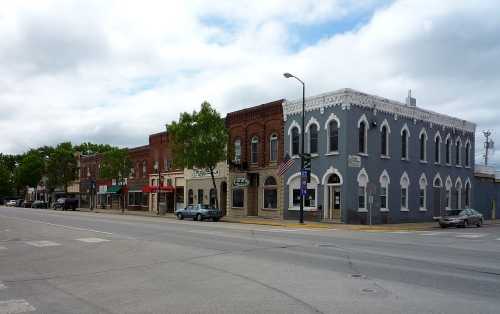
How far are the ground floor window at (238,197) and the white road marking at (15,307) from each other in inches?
1366

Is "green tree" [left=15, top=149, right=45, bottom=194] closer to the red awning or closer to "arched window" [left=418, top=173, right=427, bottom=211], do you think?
the red awning

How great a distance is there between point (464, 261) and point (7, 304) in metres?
11.2

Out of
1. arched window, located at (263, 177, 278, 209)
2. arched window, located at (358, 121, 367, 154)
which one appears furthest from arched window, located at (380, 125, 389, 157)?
arched window, located at (263, 177, 278, 209)

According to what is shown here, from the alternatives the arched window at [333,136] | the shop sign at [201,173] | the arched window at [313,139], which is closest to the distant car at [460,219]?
the arched window at [333,136]

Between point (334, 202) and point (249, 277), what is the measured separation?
2500 centimetres

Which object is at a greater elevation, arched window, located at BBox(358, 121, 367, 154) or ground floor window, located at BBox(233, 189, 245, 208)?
arched window, located at BBox(358, 121, 367, 154)

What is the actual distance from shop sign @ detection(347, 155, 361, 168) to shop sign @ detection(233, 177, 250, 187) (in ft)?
35.3

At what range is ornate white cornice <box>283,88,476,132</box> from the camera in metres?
34.4

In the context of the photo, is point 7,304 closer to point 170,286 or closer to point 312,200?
point 170,286

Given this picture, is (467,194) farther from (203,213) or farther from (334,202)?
(203,213)

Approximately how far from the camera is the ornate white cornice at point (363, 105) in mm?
34375

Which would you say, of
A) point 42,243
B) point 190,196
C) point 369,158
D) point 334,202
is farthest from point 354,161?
point 190,196

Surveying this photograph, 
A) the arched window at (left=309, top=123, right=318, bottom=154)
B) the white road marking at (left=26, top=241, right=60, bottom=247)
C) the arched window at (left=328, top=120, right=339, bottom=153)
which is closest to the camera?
the white road marking at (left=26, top=241, right=60, bottom=247)

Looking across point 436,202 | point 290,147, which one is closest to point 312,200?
point 290,147
